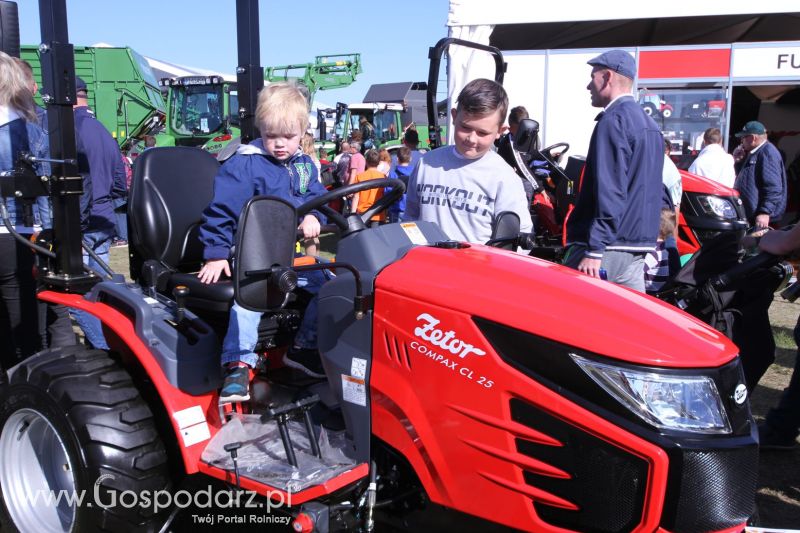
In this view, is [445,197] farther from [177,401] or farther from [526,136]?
[526,136]

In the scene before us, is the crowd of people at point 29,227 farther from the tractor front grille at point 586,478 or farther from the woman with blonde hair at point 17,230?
the tractor front grille at point 586,478

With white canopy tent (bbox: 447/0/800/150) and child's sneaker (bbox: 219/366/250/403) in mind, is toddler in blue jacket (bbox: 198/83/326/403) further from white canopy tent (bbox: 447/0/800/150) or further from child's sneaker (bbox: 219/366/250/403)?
white canopy tent (bbox: 447/0/800/150)

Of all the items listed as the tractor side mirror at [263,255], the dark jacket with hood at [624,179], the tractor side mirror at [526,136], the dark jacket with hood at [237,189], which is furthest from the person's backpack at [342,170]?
the tractor side mirror at [263,255]

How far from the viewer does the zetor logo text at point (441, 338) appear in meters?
1.75

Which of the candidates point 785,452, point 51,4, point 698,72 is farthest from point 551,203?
point 51,4

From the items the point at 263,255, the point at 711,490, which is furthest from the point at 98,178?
the point at 711,490

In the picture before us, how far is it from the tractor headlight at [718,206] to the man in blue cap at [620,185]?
7.57 feet

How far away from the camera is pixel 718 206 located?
5320 mm

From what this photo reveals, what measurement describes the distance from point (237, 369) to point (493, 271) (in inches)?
35.7

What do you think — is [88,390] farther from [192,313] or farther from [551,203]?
[551,203]

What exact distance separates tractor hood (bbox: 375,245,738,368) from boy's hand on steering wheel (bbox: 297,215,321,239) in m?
0.47

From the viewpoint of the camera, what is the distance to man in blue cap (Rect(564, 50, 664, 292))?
312cm

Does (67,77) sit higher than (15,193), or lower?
higher

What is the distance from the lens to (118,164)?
4.95m
